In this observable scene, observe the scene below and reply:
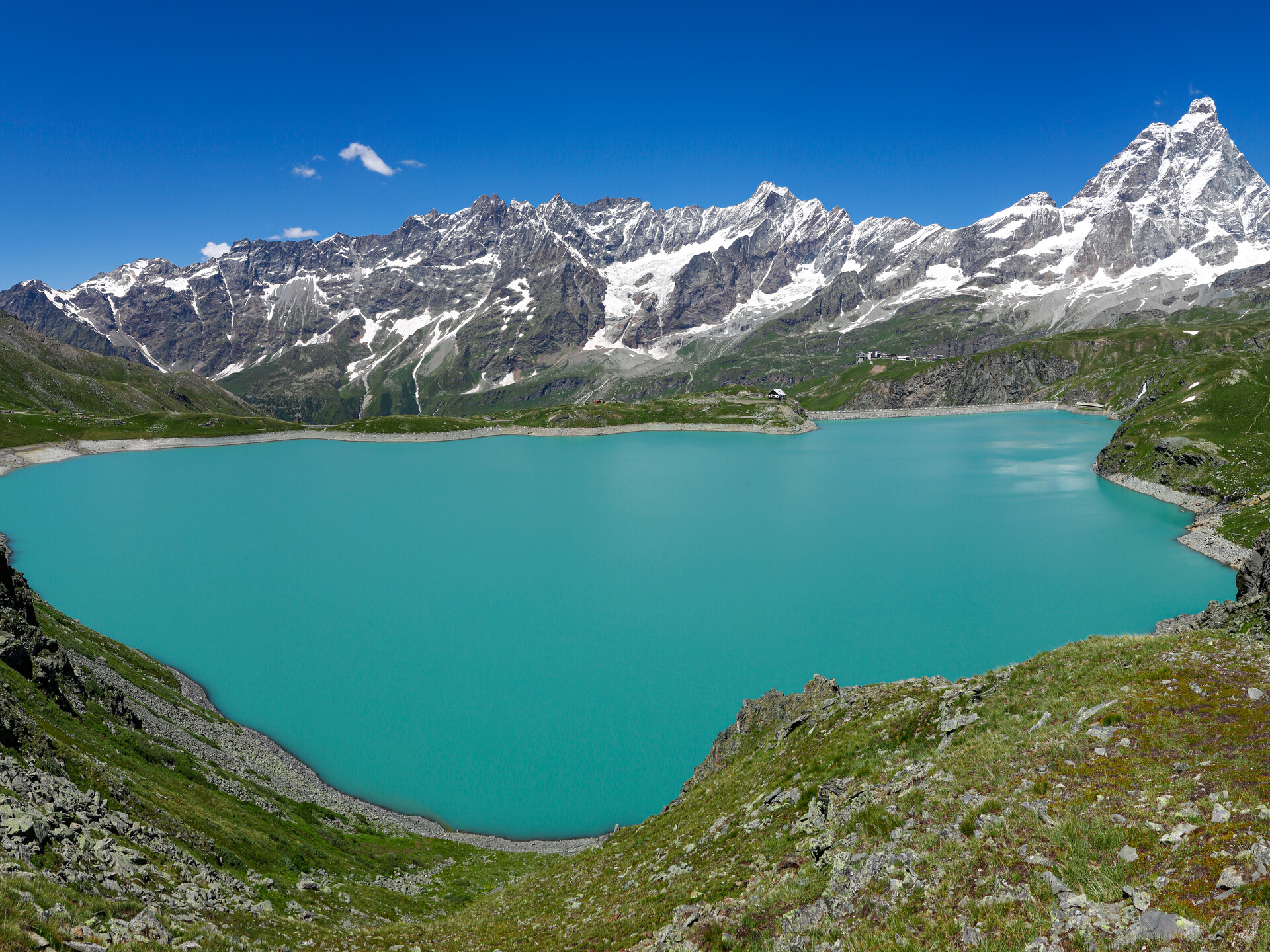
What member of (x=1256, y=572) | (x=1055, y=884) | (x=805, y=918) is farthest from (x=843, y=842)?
(x=1256, y=572)

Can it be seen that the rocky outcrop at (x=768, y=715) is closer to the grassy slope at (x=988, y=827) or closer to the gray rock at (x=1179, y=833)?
the grassy slope at (x=988, y=827)

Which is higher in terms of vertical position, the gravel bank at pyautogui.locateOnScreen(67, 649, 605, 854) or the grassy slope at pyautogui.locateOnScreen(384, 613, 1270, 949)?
the grassy slope at pyautogui.locateOnScreen(384, 613, 1270, 949)

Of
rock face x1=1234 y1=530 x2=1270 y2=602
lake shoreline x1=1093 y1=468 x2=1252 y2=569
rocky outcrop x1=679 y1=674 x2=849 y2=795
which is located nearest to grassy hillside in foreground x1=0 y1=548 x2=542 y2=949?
rocky outcrop x1=679 y1=674 x2=849 y2=795

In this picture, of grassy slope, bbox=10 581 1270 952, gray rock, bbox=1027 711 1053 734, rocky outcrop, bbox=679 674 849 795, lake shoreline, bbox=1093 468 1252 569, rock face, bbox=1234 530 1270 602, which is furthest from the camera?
lake shoreline, bbox=1093 468 1252 569

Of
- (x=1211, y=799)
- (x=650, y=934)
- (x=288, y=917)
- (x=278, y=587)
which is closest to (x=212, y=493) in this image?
(x=278, y=587)

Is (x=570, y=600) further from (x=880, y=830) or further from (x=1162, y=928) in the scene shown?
(x=1162, y=928)

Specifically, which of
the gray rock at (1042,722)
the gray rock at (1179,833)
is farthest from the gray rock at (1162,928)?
the gray rock at (1042,722)

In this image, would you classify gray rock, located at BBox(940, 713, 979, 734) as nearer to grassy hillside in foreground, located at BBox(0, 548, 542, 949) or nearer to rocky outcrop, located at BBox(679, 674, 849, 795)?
rocky outcrop, located at BBox(679, 674, 849, 795)
